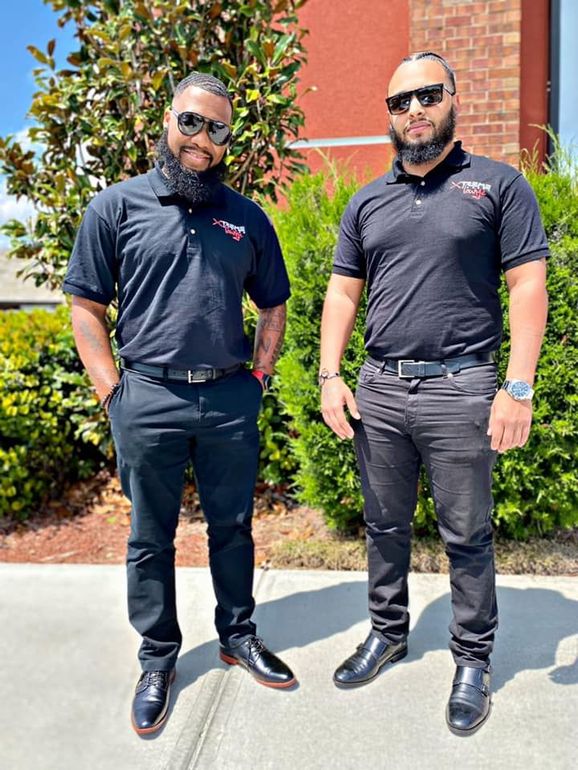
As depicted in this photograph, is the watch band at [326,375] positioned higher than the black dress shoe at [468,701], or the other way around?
the watch band at [326,375]

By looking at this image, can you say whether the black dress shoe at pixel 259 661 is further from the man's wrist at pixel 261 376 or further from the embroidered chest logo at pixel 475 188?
the embroidered chest logo at pixel 475 188

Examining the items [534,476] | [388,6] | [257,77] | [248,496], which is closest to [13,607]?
[248,496]

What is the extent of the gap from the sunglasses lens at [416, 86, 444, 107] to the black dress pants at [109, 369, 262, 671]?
1170 millimetres

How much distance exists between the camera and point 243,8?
390 cm

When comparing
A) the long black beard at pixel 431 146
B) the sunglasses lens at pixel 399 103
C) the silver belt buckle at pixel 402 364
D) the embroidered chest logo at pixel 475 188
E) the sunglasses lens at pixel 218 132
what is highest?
the sunglasses lens at pixel 399 103

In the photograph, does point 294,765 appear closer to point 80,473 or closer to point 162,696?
point 162,696

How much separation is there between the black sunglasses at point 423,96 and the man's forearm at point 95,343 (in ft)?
4.24

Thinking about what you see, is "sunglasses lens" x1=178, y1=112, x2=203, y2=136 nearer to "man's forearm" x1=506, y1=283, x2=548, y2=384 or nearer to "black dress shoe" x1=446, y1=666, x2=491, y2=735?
"man's forearm" x1=506, y1=283, x2=548, y2=384

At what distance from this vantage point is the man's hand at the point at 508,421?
221 cm

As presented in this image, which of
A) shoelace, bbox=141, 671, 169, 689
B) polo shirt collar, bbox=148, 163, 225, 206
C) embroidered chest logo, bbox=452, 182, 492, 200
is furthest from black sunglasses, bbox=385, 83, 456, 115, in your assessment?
shoelace, bbox=141, 671, 169, 689

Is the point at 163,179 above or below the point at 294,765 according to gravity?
above

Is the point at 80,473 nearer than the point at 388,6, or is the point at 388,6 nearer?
the point at 80,473

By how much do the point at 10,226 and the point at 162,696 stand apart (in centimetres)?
320

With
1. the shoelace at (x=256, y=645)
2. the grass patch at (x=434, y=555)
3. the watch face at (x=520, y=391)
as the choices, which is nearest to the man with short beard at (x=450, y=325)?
the watch face at (x=520, y=391)
